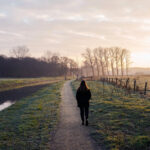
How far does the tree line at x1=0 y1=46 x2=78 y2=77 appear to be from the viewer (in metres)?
78.9

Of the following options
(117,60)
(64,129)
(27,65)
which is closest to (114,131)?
(64,129)

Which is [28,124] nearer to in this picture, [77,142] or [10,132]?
[10,132]

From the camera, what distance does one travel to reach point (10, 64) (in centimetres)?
7962

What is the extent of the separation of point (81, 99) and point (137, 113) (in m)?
3.49

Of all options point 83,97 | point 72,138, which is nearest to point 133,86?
point 83,97

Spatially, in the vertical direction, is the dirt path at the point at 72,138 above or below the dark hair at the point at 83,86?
below

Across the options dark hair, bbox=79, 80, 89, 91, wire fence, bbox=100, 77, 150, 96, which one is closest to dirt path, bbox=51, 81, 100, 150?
dark hair, bbox=79, 80, 89, 91

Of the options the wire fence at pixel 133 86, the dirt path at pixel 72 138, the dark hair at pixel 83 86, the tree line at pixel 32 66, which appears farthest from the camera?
the tree line at pixel 32 66

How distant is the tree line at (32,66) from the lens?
78.9m

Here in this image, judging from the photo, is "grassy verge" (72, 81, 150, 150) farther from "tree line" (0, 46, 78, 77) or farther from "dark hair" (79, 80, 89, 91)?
"tree line" (0, 46, 78, 77)

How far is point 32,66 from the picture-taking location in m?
88.1

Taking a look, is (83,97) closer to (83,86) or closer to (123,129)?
(83,86)

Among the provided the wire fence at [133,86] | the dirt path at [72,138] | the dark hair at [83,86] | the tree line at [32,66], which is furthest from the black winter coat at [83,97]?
the tree line at [32,66]

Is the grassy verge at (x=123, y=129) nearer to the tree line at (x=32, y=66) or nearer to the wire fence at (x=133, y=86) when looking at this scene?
the wire fence at (x=133, y=86)
